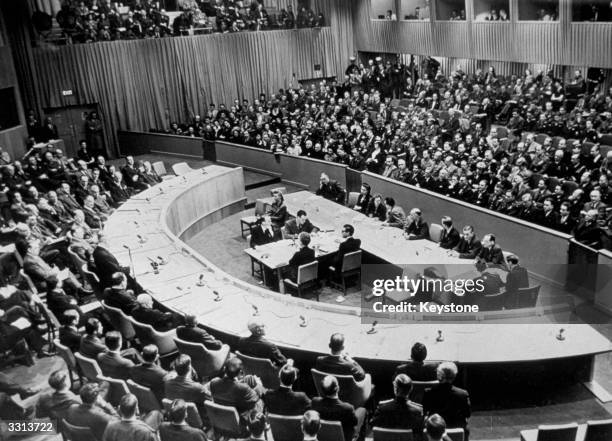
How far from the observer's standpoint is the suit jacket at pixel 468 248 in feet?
30.4

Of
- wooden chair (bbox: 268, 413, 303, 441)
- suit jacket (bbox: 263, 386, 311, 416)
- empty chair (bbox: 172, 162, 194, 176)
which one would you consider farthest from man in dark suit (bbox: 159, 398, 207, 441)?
empty chair (bbox: 172, 162, 194, 176)

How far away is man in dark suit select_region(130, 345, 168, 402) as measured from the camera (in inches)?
227

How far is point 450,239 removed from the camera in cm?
986

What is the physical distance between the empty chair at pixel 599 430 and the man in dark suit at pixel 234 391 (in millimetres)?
2867

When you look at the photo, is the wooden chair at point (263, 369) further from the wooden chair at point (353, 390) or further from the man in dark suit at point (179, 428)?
the man in dark suit at point (179, 428)

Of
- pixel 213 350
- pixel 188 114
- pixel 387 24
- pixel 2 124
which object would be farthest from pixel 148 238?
pixel 387 24

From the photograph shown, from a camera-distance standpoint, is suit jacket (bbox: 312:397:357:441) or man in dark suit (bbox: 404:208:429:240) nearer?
suit jacket (bbox: 312:397:357:441)

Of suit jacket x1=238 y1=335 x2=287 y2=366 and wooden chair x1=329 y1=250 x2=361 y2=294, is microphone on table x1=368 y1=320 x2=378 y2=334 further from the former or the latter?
wooden chair x1=329 y1=250 x2=361 y2=294

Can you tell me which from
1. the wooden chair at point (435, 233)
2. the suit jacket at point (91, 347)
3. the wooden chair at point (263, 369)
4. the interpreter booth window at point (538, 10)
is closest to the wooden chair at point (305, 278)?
the wooden chair at point (435, 233)

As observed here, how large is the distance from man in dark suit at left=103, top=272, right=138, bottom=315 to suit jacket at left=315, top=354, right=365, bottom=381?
2.75 m

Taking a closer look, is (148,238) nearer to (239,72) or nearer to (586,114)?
(586,114)

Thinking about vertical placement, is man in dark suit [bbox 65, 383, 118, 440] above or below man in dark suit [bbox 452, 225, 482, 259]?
above

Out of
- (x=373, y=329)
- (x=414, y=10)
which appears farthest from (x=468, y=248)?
(x=414, y=10)

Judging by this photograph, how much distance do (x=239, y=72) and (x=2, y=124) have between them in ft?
28.1
